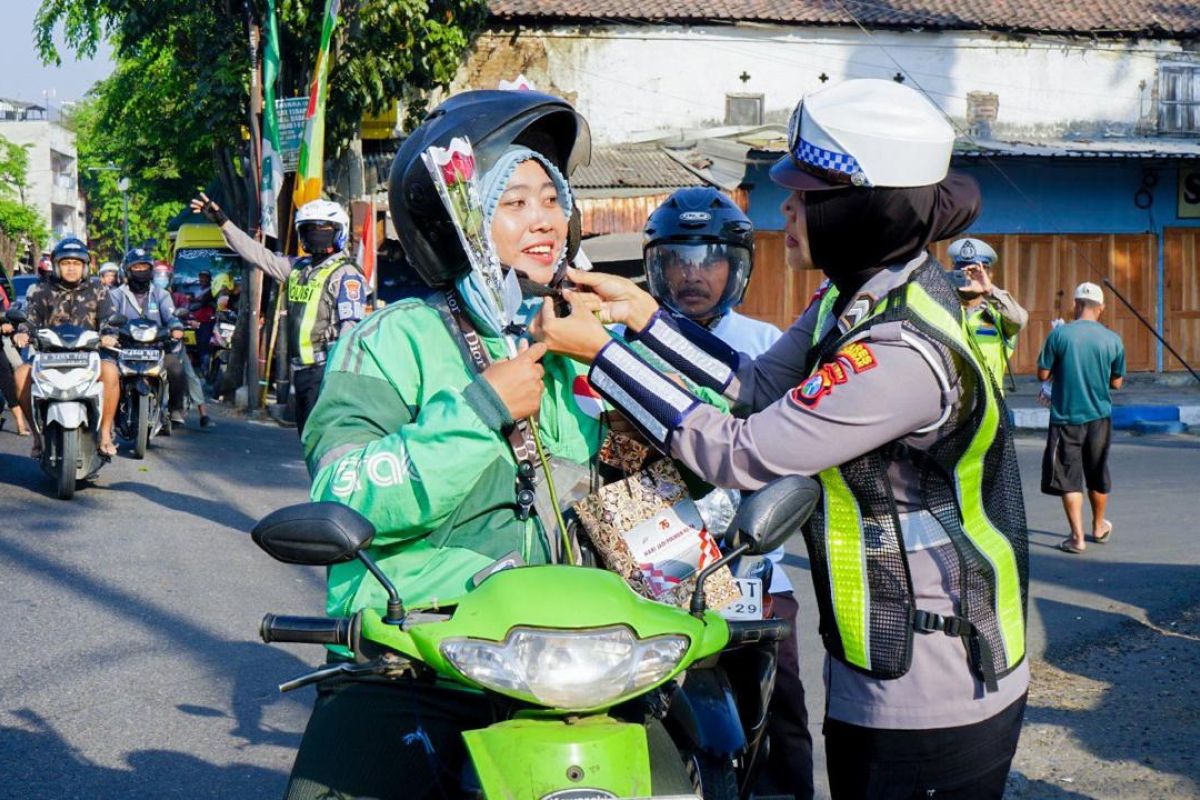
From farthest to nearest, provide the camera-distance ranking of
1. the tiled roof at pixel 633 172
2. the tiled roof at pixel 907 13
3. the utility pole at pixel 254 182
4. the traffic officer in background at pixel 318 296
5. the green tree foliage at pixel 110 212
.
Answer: the green tree foliage at pixel 110 212, the tiled roof at pixel 907 13, the tiled roof at pixel 633 172, the utility pole at pixel 254 182, the traffic officer in background at pixel 318 296

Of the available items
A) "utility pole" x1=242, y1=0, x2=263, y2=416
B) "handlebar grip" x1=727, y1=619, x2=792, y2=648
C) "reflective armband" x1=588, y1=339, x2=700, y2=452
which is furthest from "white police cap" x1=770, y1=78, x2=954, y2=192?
"utility pole" x1=242, y1=0, x2=263, y2=416

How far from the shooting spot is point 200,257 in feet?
107

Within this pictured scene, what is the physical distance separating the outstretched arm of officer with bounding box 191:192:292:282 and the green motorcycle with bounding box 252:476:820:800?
29.2ft

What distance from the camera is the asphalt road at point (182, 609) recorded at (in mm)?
5309

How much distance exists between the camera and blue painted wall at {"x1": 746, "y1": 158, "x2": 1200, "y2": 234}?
25438 millimetres

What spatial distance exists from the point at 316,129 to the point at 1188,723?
12.7m

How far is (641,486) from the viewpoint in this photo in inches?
114

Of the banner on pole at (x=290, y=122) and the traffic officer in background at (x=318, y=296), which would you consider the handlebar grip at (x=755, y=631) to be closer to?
the traffic officer in background at (x=318, y=296)

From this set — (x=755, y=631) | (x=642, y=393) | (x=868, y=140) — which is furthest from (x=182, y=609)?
(x=868, y=140)

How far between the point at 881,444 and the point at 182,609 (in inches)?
220

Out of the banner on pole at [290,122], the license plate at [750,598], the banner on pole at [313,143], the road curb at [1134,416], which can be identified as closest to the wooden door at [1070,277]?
the road curb at [1134,416]

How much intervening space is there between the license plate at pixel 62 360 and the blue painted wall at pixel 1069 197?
50.7 ft

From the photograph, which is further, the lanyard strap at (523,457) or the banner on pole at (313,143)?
the banner on pole at (313,143)

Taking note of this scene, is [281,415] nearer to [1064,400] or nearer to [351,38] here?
[351,38]
